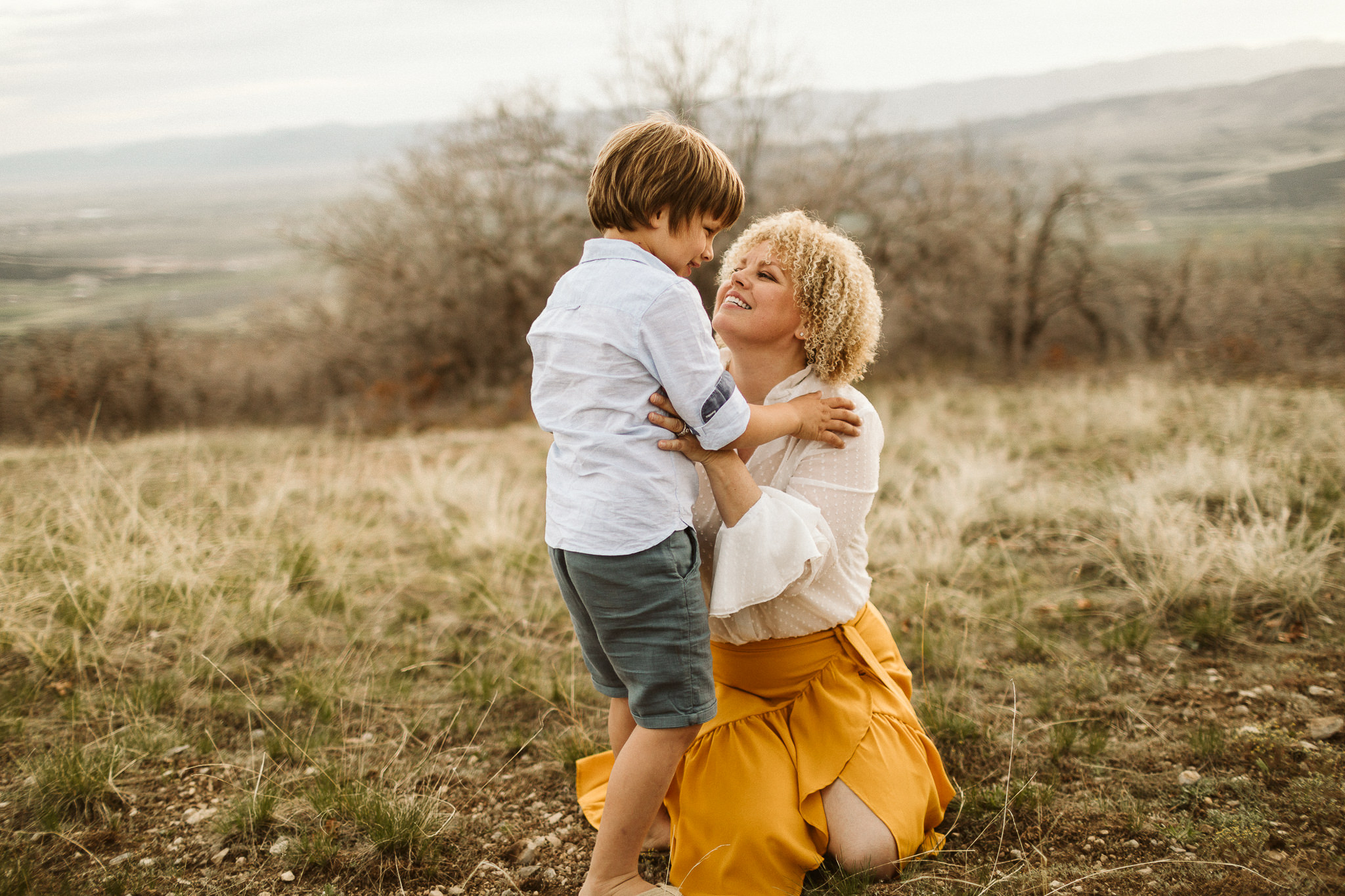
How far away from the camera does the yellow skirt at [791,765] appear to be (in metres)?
2.05

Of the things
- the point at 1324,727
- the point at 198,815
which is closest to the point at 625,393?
the point at 198,815

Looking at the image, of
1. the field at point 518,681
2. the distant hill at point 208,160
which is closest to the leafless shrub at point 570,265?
the field at point 518,681

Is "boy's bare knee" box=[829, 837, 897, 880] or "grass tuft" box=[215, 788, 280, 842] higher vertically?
"boy's bare knee" box=[829, 837, 897, 880]

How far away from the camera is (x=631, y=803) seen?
1.86 meters

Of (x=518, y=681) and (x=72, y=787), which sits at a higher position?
(x=72, y=787)

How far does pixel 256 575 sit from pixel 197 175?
662ft

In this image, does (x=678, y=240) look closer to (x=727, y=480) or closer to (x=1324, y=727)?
(x=727, y=480)

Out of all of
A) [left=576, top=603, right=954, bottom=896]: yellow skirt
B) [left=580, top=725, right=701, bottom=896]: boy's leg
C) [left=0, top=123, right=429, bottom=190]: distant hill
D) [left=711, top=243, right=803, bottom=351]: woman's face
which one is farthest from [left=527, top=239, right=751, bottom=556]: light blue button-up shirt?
[left=0, top=123, right=429, bottom=190]: distant hill

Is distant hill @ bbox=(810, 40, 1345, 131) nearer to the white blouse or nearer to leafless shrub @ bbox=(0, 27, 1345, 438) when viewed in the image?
leafless shrub @ bbox=(0, 27, 1345, 438)

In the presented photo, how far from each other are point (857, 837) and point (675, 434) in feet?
3.98

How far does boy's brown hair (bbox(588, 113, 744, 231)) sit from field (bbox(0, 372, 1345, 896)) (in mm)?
1813

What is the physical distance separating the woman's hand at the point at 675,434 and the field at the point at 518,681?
1.23 metres

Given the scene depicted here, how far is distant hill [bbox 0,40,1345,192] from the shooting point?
1633 cm

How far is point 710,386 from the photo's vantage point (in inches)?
68.8
